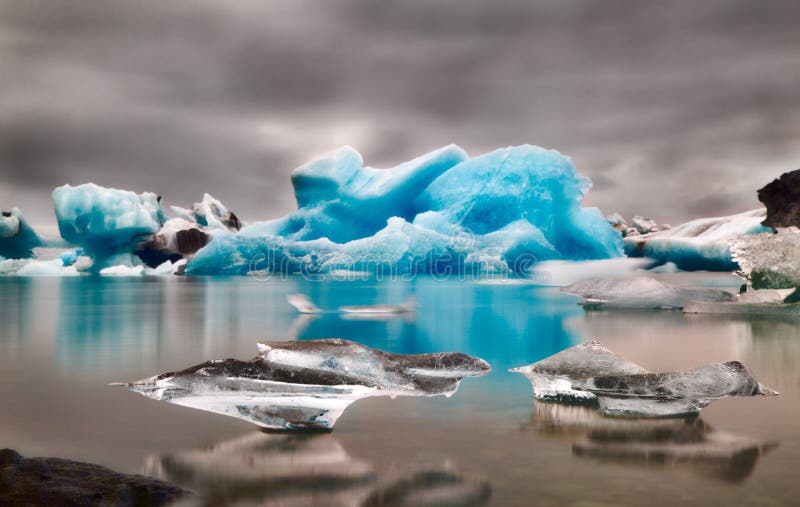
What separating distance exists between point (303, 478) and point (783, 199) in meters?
7.83

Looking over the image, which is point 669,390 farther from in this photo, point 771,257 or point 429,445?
point 771,257

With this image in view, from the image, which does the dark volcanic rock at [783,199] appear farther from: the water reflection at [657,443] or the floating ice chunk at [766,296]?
the water reflection at [657,443]

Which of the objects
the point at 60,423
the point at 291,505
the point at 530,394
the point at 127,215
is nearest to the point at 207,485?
the point at 291,505

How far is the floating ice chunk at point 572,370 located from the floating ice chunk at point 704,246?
55.9ft

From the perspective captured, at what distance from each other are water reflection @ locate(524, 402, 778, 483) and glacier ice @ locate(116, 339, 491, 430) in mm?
387

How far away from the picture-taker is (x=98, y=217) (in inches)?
774

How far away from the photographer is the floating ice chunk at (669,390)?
1636mm

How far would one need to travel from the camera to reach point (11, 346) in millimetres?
3324

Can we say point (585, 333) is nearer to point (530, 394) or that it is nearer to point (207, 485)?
point (530, 394)

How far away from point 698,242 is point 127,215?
59.4 feet

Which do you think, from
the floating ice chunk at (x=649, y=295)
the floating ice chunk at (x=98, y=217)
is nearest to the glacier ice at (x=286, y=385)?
the floating ice chunk at (x=649, y=295)

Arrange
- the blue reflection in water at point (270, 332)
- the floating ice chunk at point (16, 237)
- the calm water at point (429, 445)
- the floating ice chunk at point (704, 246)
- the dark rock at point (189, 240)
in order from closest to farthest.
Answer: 1. the calm water at point (429, 445)
2. the blue reflection in water at point (270, 332)
3. the floating ice chunk at point (704, 246)
4. the floating ice chunk at point (16, 237)
5. the dark rock at point (189, 240)

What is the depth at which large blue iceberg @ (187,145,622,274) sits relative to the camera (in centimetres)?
1546

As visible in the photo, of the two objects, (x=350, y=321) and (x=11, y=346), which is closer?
(x=11, y=346)
